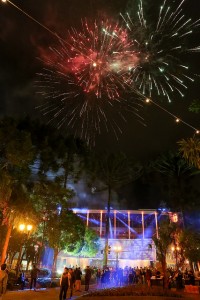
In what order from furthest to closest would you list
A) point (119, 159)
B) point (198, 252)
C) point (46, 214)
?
point (119, 159), point (198, 252), point (46, 214)

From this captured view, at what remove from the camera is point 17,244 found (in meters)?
27.4

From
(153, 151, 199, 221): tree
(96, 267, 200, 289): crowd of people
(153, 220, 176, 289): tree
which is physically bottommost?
(96, 267, 200, 289): crowd of people

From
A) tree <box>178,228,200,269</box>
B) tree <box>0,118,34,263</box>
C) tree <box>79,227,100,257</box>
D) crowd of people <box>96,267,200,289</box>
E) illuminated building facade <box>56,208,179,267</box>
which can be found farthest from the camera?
illuminated building facade <box>56,208,179,267</box>

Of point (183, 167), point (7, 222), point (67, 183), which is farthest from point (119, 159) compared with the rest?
point (7, 222)

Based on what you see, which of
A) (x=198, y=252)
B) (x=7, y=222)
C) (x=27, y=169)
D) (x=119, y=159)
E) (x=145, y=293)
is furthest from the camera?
(x=119, y=159)

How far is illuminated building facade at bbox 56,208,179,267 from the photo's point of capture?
44375mm

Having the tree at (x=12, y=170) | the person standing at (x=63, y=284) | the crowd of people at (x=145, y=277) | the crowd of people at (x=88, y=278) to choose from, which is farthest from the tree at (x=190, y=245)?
the person standing at (x=63, y=284)

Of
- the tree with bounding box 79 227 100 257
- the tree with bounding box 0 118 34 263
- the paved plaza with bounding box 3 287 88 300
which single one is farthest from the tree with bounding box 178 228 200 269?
the tree with bounding box 0 118 34 263

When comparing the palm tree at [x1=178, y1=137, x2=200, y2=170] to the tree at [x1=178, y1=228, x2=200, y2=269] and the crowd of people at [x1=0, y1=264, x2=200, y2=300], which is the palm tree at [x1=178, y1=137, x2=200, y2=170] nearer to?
the crowd of people at [x1=0, y1=264, x2=200, y2=300]

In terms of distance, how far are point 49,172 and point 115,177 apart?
1503 cm

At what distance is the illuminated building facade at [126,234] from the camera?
1747 inches

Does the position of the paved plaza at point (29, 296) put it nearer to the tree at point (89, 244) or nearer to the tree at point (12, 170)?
the tree at point (12, 170)

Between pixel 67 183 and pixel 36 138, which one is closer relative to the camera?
pixel 36 138

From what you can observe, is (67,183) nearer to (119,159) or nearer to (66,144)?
(66,144)
